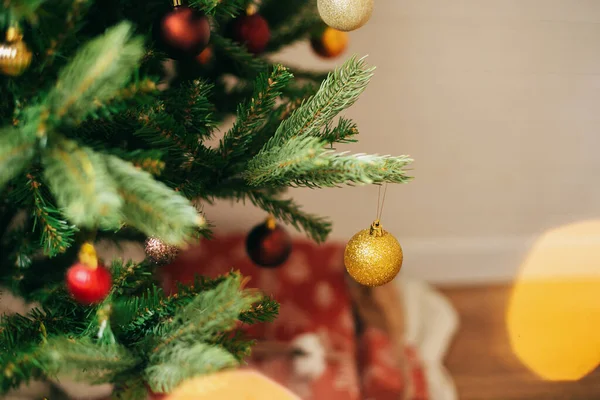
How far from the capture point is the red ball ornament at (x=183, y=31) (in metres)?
0.42

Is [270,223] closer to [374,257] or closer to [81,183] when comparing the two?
[374,257]

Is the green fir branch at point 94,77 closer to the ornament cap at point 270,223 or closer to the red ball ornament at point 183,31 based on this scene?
the red ball ornament at point 183,31

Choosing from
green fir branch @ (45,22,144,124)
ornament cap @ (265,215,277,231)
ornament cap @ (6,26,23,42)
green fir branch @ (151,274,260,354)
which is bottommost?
green fir branch @ (151,274,260,354)

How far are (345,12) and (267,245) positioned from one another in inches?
11.0

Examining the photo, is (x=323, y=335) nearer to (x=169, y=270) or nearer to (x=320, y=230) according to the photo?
(x=169, y=270)

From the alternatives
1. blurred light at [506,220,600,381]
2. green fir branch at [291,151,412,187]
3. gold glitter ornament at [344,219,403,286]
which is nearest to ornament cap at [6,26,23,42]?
green fir branch at [291,151,412,187]

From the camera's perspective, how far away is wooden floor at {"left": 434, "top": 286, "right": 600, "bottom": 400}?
4.11 feet

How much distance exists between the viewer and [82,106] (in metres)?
0.30

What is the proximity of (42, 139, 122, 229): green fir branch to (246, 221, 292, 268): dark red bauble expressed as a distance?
1.00 ft

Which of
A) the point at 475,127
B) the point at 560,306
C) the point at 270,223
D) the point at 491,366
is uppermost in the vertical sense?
the point at 475,127

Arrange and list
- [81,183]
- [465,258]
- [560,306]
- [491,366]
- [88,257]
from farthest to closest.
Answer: [465,258]
[560,306]
[491,366]
[88,257]
[81,183]

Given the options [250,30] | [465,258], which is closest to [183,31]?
[250,30]

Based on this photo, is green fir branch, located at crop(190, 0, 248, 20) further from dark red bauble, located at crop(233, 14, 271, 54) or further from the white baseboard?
the white baseboard

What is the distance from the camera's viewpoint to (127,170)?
0.30m
